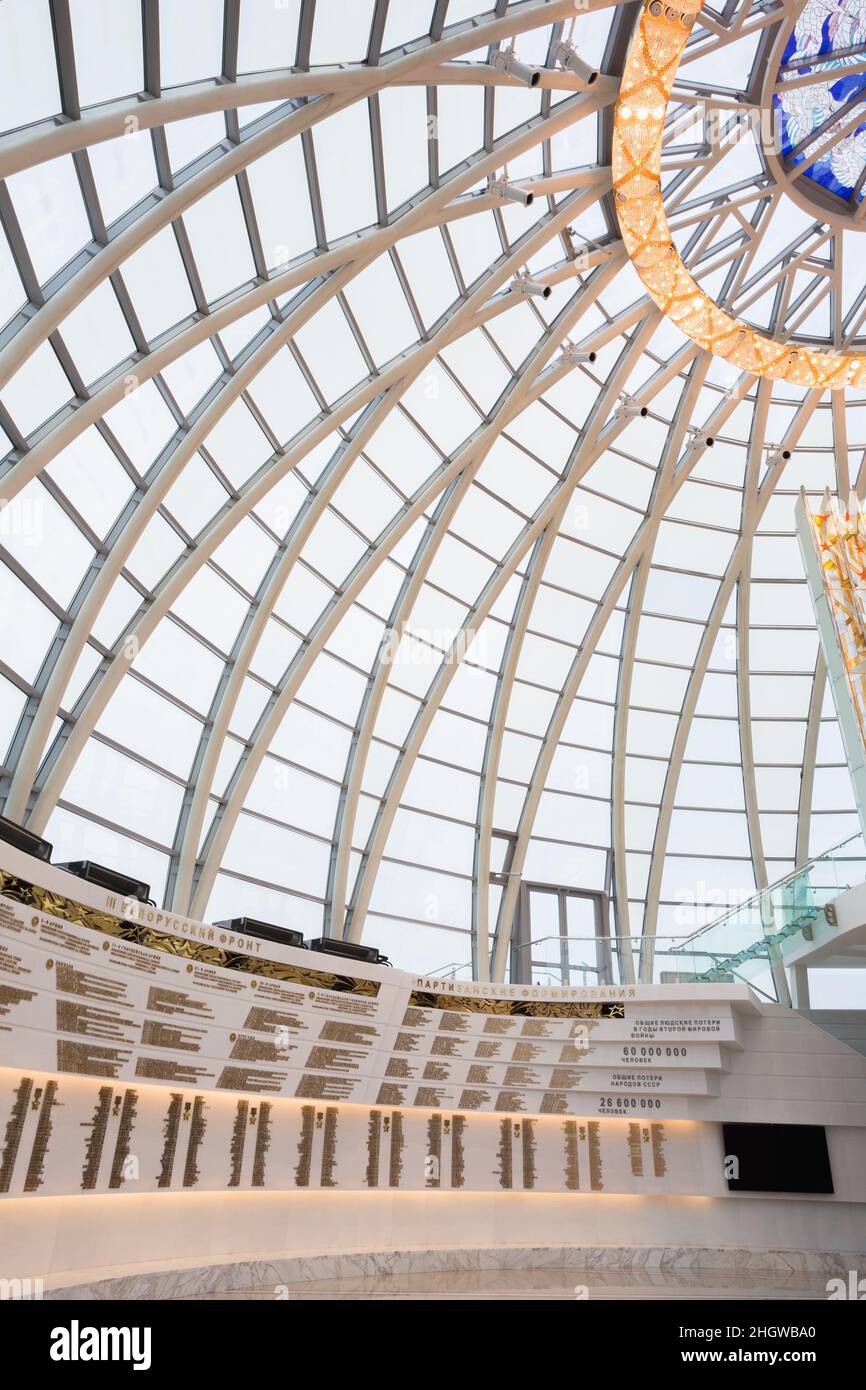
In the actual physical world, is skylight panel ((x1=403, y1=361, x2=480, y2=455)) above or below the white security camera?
below

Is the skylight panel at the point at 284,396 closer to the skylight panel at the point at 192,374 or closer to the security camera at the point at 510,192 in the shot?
the skylight panel at the point at 192,374

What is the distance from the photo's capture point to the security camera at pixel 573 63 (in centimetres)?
1439

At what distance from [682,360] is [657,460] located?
A: 3067mm

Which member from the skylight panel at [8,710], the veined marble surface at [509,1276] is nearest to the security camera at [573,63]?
the skylight panel at [8,710]

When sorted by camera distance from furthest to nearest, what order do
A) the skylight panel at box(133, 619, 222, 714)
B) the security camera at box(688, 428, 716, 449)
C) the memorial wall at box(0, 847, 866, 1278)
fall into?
1. the security camera at box(688, 428, 716, 449)
2. the skylight panel at box(133, 619, 222, 714)
3. the memorial wall at box(0, 847, 866, 1278)

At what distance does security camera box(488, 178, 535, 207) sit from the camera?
51.0ft

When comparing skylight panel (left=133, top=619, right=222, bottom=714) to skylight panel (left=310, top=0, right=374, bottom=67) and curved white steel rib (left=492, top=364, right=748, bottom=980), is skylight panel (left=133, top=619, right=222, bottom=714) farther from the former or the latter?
skylight panel (left=310, top=0, right=374, bottom=67)

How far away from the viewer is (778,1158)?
1981 centimetres

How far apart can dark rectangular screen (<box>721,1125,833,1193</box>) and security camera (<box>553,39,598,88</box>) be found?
19.3 meters

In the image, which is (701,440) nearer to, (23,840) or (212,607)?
(212,607)

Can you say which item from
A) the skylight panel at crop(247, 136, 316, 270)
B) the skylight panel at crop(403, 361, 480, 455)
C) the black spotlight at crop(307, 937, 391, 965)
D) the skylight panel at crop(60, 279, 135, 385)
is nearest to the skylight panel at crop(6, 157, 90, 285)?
the skylight panel at crop(60, 279, 135, 385)

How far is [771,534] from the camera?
26.3 meters

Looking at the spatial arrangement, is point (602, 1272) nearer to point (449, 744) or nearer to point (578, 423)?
point (449, 744)

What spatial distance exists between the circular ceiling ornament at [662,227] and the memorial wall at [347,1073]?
13146mm
